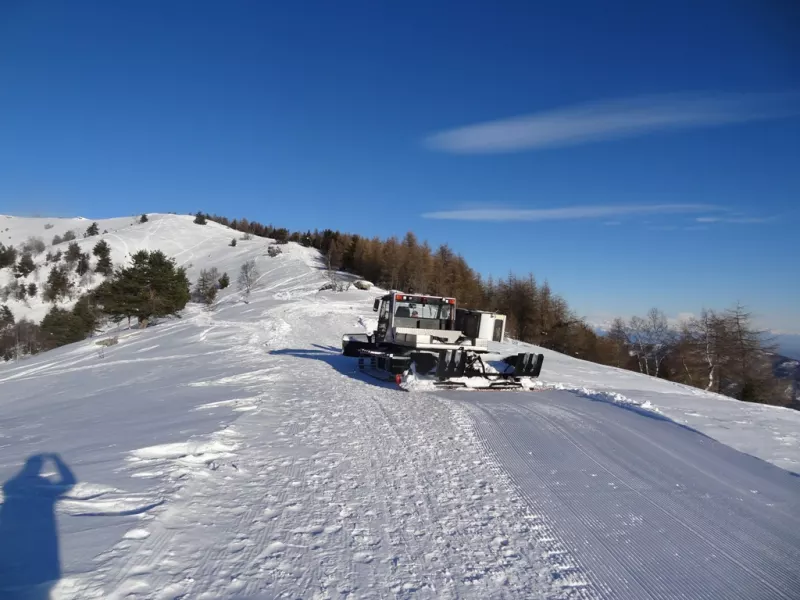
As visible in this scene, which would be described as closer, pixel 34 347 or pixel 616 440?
pixel 616 440

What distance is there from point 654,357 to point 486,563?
44002 millimetres

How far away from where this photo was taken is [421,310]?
13.5 m

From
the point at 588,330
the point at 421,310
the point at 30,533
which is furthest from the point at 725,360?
the point at 30,533

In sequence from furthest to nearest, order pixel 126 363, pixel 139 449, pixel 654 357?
1. pixel 654 357
2. pixel 126 363
3. pixel 139 449

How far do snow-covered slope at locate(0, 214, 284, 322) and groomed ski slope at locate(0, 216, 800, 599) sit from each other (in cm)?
7866

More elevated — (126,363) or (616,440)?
(616,440)

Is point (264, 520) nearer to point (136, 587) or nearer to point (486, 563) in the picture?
point (136, 587)

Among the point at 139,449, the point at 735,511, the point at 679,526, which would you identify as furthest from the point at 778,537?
the point at 139,449

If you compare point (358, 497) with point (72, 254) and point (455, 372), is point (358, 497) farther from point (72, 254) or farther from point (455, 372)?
point (72, 254)

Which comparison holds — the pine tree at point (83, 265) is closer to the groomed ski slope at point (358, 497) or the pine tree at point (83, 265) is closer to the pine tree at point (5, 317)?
the pine tree at point (5, 317)

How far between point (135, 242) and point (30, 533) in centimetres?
11993

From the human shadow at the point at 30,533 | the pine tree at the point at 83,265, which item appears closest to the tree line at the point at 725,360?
the human shadow at the point at 30,533

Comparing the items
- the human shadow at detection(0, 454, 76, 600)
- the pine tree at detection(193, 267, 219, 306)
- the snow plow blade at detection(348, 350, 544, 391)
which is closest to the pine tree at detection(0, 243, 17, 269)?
the pine tree at detection(193, 267, 219, 306)

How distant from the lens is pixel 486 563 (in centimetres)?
366
